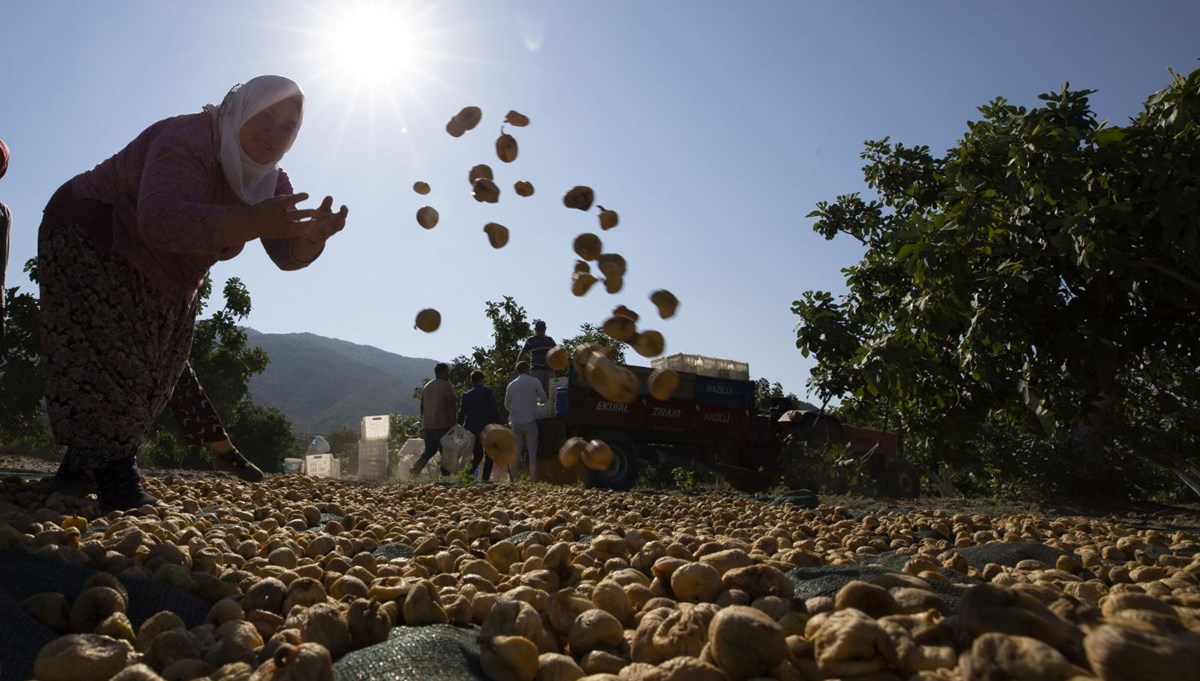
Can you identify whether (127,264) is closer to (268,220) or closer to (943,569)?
(268,220)

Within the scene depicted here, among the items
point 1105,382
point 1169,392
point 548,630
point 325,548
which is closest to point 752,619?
point 548,630

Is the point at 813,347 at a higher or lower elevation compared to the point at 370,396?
lower

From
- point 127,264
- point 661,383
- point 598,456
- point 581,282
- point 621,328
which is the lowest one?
point 598,456

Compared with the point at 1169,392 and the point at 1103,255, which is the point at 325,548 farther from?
the point at 1169,392

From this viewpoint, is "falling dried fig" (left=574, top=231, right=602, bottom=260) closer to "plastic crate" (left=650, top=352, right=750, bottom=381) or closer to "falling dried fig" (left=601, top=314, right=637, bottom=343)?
"falling dried fig" (left=601, top=314, right=637, bottom=343)

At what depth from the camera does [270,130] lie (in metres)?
2.95

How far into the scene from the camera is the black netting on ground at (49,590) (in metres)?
1.44

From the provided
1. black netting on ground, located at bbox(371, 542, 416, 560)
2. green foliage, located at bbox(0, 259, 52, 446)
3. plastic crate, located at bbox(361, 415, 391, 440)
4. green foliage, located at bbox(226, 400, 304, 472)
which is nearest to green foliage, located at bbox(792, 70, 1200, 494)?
black netting on ground, located at bbox(371, 542, 416, 560)

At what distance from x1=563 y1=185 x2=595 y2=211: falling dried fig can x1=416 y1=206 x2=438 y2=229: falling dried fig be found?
0.65 metres

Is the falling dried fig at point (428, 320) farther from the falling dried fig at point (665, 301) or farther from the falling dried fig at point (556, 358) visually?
the falling dried fig at point (665, 301)

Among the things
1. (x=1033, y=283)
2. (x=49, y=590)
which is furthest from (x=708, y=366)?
(x=49, y=590)

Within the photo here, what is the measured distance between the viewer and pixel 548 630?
1.60 metres

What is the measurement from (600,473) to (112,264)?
5.86m

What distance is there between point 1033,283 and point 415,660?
13.3 feet
